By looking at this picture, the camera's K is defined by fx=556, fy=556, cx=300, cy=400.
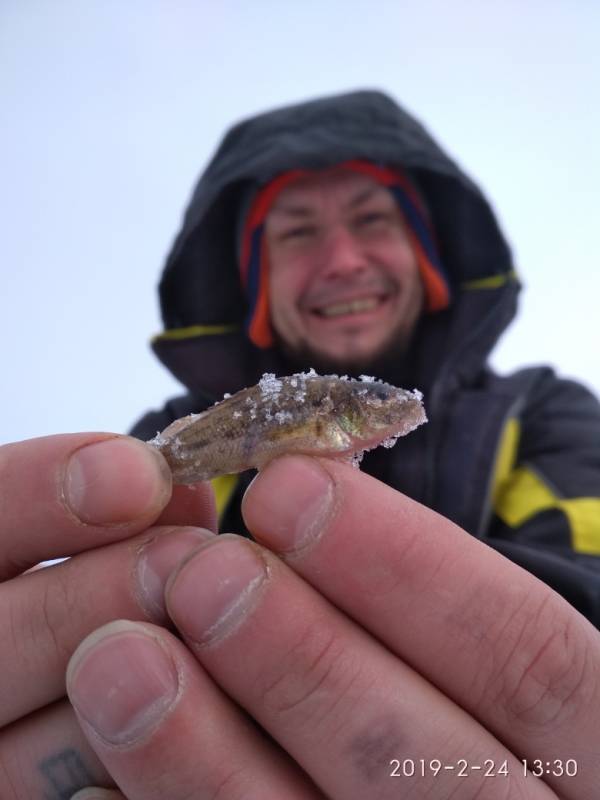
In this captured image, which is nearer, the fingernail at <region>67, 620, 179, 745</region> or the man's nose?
the fingernail at <region>67, 620, 179, 745</region>

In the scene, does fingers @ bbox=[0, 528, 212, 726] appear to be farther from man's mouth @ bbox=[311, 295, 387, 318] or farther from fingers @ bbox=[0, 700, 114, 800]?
man's mouth @ bbox=[311, 295, 387, 318]

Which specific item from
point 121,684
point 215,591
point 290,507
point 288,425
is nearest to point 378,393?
point 288,425

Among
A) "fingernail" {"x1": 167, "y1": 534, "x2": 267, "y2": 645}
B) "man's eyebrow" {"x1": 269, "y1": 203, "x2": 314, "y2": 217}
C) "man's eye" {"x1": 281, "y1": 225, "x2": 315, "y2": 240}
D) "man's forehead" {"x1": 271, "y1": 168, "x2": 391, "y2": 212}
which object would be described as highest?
"man's forehead" {"x1": 271, "y1": 168, "x2": 391, "y2": 212}

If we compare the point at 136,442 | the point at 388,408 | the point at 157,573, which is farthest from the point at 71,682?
the point at 388,408

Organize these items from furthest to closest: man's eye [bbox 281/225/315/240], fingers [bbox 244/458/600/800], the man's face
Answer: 1. man's eye [bbox 281/225/315/240]
2. the man's face
3. fingers [bbox 244/458/600/800]

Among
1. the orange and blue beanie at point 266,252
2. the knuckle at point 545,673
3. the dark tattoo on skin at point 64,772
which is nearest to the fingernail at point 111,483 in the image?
the dark tattoo on skin at point 64,772

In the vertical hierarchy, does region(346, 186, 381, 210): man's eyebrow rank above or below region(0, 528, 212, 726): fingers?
above

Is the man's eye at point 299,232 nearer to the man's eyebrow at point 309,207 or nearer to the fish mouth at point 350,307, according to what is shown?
the man's eyebrow at point 309,207

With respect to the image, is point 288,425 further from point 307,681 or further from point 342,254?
point 342,254

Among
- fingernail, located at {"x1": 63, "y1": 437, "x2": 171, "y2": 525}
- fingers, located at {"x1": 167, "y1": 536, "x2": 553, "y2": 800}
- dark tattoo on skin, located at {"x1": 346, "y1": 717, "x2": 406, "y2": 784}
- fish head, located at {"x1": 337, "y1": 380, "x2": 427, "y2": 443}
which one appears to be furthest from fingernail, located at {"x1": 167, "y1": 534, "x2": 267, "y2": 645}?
fish head, located at {"x1": 337, "y1": 380, "x2": 427, "y2": 443}

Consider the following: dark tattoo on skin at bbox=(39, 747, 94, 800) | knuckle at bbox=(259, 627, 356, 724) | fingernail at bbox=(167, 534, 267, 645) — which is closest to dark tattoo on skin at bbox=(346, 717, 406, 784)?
knuckle at bbox=(259, 627, 356, 724)

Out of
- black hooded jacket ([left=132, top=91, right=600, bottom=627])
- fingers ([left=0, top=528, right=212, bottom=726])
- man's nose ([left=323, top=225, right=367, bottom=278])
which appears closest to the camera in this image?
fingers ([left=0, top=528, right=212, bottom=726])
